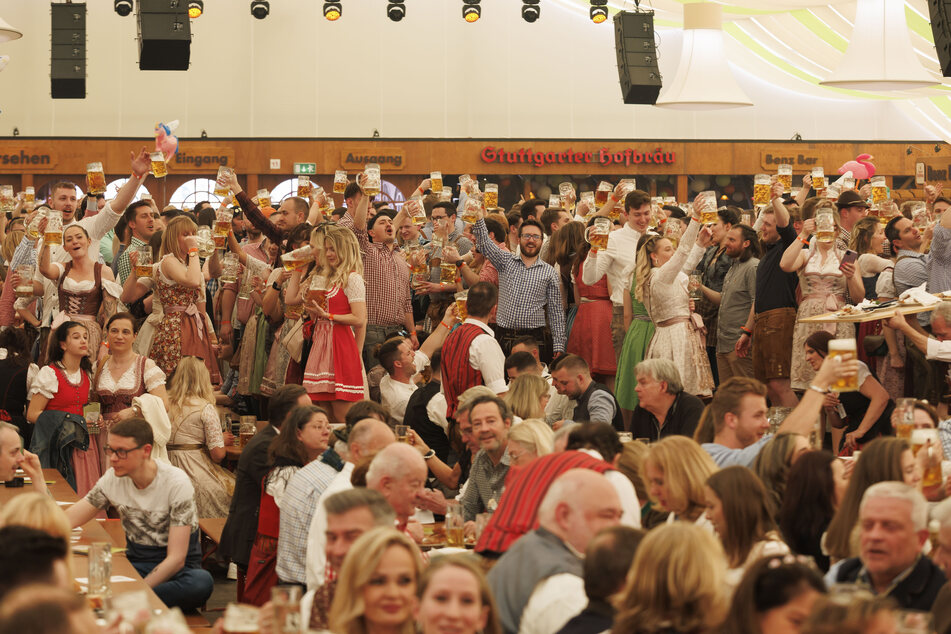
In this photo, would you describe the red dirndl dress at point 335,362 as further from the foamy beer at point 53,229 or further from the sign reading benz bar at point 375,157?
the sign reading benz bar at point 375,157

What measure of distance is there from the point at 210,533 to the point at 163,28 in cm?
436

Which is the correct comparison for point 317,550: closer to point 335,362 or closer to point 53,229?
point 335,362

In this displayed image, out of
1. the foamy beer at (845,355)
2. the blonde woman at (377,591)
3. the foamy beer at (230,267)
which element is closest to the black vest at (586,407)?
the foamy beer at (845,355)

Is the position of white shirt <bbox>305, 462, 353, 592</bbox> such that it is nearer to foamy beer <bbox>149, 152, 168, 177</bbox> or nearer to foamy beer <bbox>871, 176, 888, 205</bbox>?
foamy beer <bbox>149, 152, 168, 177</bbox>

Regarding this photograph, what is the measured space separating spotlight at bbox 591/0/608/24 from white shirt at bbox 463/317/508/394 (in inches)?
244

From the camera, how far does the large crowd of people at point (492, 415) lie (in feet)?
9.05

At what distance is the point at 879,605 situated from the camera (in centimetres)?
222

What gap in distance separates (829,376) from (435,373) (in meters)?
2.81

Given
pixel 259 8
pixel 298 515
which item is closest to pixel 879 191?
pixel 298 515

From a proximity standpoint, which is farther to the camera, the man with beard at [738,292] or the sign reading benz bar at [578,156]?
the sign reading benz bar at [578,156]

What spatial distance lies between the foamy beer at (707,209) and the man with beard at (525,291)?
110cm

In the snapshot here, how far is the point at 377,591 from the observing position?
276 centimetres

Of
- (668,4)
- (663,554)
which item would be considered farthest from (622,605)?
(668,4)

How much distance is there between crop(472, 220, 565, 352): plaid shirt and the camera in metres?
7.27
